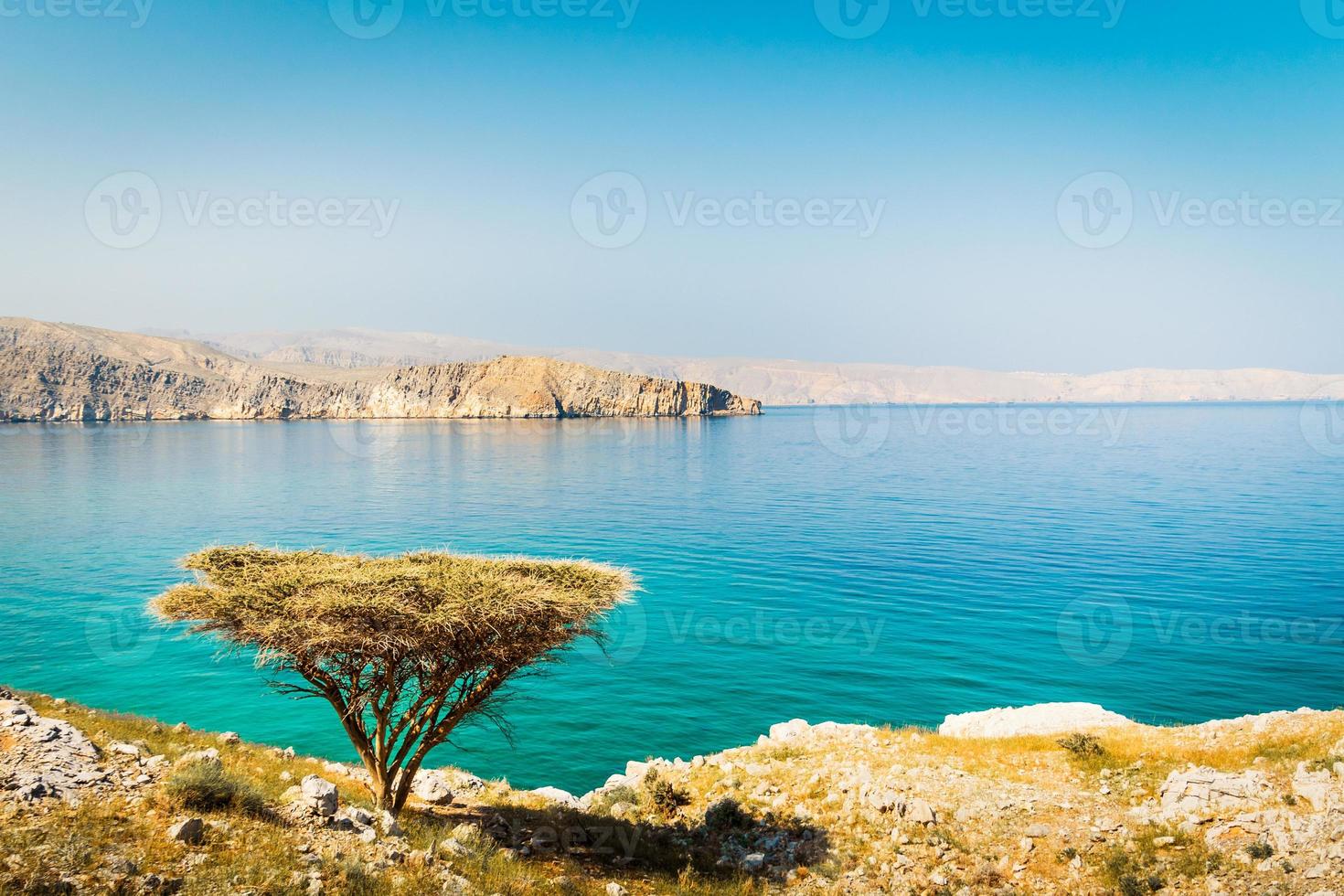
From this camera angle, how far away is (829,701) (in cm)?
2647

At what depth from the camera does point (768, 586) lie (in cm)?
4162

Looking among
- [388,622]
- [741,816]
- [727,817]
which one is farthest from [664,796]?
[388,622]

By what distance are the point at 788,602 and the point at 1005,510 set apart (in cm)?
3719

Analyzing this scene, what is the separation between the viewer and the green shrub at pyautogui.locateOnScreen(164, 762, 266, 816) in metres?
10.5

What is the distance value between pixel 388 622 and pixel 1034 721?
17.3m

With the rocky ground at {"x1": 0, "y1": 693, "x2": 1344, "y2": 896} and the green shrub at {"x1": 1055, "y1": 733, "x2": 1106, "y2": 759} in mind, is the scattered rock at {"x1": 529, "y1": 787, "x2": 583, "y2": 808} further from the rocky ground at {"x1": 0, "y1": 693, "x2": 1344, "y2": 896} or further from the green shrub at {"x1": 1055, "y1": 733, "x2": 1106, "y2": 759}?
the green shrub at {"x1": 1055, "y1": 733, "x2": 1106, "y2": 759}

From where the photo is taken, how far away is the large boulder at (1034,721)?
1961 cm

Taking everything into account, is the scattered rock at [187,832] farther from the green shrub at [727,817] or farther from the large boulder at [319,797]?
the green shrub at [727,817]

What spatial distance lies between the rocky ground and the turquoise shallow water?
576 centimetres

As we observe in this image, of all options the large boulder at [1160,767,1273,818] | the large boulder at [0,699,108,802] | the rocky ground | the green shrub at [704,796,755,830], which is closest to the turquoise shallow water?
the rocky ground

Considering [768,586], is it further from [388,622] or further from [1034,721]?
[388,622]

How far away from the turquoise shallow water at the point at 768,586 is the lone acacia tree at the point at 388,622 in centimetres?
904

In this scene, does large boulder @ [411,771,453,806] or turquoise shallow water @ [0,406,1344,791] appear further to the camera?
turquoise shallow water @ [0,406,1344,791]

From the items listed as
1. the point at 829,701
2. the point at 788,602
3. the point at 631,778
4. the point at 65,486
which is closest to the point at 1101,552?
the point at 788,602
